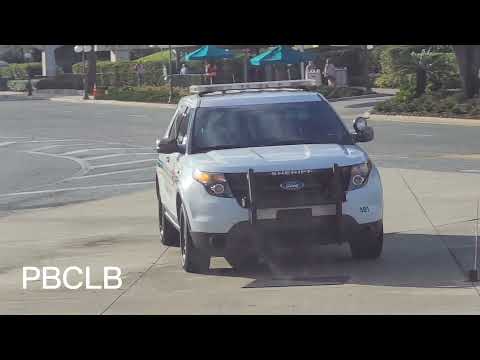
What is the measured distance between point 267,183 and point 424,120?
2493 centimetres

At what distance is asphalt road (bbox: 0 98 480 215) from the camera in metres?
20.3

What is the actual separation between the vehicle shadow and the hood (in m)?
1.08

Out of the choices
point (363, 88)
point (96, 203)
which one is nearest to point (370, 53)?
point (363, 88)

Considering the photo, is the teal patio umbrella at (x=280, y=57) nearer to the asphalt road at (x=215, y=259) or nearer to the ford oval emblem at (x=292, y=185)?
the asphalt road at (x=215, y=259)

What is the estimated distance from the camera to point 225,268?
11773 millimetres

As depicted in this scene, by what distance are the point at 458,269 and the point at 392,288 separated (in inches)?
45.8

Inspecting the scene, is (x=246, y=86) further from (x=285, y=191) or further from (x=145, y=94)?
(x=145, y=94)

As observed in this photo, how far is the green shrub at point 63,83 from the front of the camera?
6675 cm

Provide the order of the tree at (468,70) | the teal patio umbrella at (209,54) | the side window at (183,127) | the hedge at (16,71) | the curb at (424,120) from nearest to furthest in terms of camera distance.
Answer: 1. the side window at (183,127)
2. the curb at (424,120)
3. the tree at (468,70)
4. the teal patio umbrella at (209,54)
5. the hedge at (16,71)

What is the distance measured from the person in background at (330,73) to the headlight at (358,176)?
130ft

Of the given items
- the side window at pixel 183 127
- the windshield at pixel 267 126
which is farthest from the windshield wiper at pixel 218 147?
the side window at pixel 183 127

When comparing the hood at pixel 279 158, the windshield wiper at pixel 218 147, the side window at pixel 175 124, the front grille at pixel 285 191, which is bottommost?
the front grille at pixel 285 191

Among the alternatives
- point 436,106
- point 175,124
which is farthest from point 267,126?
point 436,106
